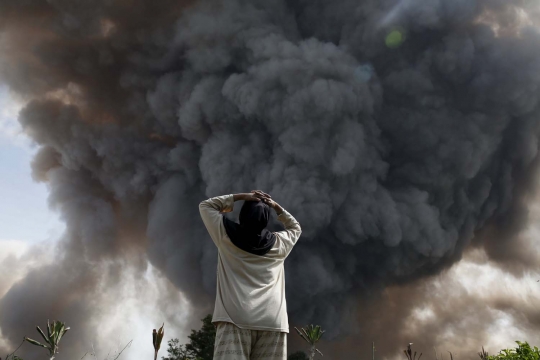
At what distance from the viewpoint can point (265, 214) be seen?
109 inches

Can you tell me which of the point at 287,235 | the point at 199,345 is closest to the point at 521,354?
the point at 287,235

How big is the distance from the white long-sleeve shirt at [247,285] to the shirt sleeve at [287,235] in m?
0.01

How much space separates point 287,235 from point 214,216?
1.86 feet

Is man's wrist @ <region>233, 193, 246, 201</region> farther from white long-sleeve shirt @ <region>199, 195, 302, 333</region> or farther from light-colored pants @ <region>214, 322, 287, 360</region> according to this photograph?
light-colored pants @ <region>214, 322, 287, 360</region>

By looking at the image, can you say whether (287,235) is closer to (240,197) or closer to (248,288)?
(240,197)

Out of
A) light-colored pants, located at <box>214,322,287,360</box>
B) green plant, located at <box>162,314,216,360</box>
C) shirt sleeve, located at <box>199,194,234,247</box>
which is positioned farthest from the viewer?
green plant, located at <box>162,314,216,360</box>

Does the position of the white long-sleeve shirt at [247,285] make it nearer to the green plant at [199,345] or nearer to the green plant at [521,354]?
the green plant at [521,354]

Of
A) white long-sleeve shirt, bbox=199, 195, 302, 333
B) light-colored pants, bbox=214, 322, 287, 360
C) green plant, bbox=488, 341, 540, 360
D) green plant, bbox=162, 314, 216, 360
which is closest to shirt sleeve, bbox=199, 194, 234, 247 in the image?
white long-sleeve shirt, bbox=199, 195, 302, 333

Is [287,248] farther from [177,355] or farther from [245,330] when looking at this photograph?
[177,355]

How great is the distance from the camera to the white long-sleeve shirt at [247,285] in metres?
2.66

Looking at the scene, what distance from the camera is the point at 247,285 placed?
108 inches

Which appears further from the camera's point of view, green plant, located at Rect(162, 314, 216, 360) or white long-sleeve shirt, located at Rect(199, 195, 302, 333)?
green plant, located at Rect(162, 314, 216, 360)

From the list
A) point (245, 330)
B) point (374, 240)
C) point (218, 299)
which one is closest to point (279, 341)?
point (245, 330)

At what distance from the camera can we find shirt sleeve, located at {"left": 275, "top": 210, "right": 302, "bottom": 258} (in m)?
2.97
